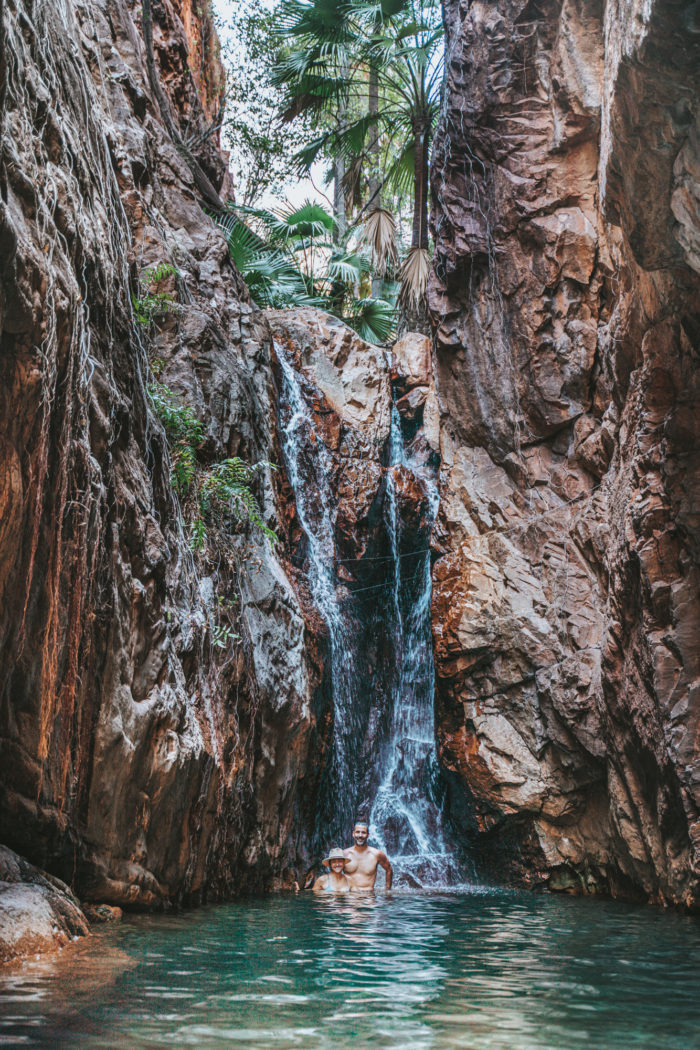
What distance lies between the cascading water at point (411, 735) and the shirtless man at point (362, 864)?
49.4 inches

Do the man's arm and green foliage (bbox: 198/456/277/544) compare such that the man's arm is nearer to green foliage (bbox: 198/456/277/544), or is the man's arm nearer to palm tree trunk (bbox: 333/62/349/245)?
green foliage (bbox: 198/456/277/544)

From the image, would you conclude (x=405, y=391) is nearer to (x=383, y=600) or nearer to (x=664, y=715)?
(x=383, y=600)

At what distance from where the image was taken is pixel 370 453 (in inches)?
531

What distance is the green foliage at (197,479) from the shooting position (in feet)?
27.5

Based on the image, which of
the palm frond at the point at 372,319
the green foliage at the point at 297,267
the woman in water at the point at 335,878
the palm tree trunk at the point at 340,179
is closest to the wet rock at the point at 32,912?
the woman in water at the point at 335,878

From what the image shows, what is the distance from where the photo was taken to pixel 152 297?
948 centimetres

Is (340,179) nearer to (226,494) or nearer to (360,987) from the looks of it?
(226,494)

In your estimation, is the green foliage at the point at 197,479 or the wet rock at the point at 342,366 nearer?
the green foliage at the point at 197,479

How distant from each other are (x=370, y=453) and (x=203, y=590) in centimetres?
582

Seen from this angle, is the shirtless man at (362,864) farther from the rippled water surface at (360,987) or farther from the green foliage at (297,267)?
the green foliage at (297,267)

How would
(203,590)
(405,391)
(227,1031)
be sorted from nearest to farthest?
(227,1031)
(203,590)
(405,391)

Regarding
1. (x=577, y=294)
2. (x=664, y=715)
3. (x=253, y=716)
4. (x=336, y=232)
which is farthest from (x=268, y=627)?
(x=336, y=232)

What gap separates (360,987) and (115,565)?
330 centimetres

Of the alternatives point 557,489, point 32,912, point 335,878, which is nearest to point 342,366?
point 557,489
